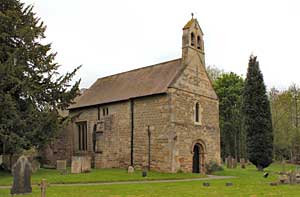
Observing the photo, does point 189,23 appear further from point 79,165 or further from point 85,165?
point 79,165

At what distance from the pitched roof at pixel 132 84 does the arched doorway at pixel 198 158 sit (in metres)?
6.11

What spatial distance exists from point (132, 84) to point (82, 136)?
738 centimetres

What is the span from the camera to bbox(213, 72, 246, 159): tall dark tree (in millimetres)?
55094

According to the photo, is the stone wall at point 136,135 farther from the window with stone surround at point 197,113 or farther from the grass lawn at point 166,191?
the grass lawn at point 166,191

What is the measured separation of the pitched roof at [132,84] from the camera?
29825 millimetres

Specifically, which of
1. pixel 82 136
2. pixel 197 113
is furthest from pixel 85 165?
pixel 197 113

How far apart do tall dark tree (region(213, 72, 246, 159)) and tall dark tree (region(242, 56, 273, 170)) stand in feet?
58.6

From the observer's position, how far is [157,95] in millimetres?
28875

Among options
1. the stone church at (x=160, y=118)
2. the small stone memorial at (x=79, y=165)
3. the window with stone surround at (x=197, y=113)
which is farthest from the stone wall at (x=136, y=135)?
the small stone memorial at (x=79, y=165)

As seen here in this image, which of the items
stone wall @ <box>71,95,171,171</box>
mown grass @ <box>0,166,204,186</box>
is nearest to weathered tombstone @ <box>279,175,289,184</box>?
mown grass @ <box>0,166,204,186</box>

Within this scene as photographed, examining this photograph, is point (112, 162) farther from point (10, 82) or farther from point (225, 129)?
point (225, 129)

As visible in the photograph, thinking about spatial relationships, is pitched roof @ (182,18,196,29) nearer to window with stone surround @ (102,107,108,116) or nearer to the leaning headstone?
window with stone surround @ (102,107,108,116)

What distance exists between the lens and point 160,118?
2845 centimetres

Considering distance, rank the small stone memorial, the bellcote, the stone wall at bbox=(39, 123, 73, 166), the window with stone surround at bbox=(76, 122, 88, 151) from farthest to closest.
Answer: the stone wall at bbox=(39, 123, 73, 166) < the window with stone surround at bbox=(76, 122, 88, 151) < the bellcote < the small stone memorial
